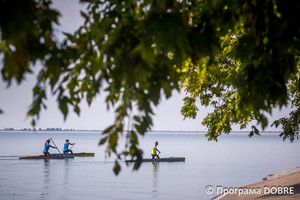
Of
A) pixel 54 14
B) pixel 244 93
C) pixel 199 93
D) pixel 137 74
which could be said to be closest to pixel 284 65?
pixel 244 93

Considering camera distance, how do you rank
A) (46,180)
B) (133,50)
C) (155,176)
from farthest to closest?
(155,176)
(46,180)
(133,50)

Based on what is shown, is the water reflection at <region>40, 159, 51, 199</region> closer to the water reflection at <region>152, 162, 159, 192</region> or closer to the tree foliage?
Answer: the water reflection at <region>152, 162, 159, 192</region>

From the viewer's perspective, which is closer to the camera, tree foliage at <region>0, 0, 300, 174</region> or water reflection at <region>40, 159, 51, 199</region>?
tree foliage at <region>0, 0, 300, 174</region>

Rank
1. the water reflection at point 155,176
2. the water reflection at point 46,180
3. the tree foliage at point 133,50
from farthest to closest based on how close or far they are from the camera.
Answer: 1. the water reflection at point 155,176
2. the water reflection at point 46,180
3. the tree foliage at point 133,50

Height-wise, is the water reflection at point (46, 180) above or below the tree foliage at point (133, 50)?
below

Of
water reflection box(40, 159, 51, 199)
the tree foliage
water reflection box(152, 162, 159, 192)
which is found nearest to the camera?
the tree foliage

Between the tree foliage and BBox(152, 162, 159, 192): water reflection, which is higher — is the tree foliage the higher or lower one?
the higher one

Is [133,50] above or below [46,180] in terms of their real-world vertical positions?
above

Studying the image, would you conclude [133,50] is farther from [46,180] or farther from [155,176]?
[155,176]

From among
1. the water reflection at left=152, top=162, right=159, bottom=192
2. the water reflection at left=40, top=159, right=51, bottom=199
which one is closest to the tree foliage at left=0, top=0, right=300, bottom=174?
the water reflection at left=40, top=159, right=51, bottom=199

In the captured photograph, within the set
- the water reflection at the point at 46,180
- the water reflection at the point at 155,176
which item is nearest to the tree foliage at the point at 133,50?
the water reflection at the point at 46,180

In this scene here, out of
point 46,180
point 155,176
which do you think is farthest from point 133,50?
point 155,176

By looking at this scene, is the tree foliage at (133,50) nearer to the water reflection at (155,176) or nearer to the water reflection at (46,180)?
the water reflection at (46,180)

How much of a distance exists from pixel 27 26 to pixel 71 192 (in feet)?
74.2
